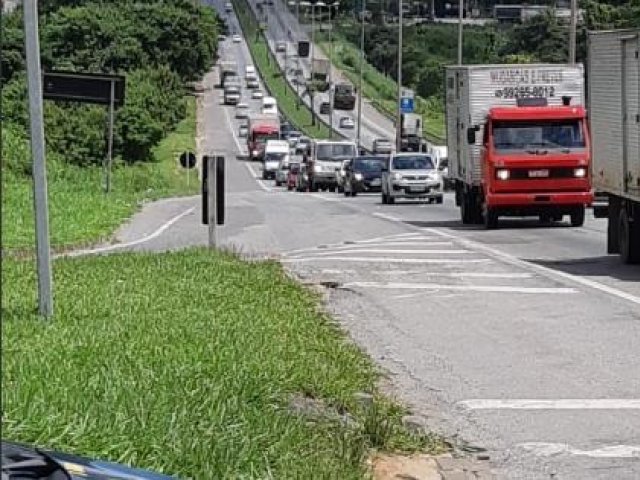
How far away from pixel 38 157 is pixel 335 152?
50.1m

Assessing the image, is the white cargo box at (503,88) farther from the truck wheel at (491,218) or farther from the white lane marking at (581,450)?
the white lane marking at (581,450)

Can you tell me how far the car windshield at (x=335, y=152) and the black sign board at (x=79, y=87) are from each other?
25381 mm

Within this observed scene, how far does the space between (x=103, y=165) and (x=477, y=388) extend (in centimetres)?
4800

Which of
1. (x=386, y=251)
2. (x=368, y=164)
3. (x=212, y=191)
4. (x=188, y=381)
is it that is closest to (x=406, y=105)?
(x=368, y=164)

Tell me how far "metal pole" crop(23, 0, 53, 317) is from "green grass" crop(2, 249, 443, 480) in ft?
0.81

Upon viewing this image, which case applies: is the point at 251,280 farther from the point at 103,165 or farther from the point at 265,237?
the point at 103,165

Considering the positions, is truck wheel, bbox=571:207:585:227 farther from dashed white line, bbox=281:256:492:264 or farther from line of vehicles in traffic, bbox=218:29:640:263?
dashed white line, bbox=281:256:492:264

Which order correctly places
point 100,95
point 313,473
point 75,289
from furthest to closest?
point 100,95 → point 75,289 → point 313,473

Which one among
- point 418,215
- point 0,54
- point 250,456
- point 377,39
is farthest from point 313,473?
point 377,39

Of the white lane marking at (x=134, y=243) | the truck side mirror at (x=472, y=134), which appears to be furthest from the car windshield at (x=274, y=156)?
the truck side mirror at (x=472, y=134)

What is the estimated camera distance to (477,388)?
36.7 ft

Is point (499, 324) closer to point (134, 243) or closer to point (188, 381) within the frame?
point (188, 381)

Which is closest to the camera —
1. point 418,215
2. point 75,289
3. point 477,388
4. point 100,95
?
point 477,388

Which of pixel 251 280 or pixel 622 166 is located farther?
pixel 622 166
